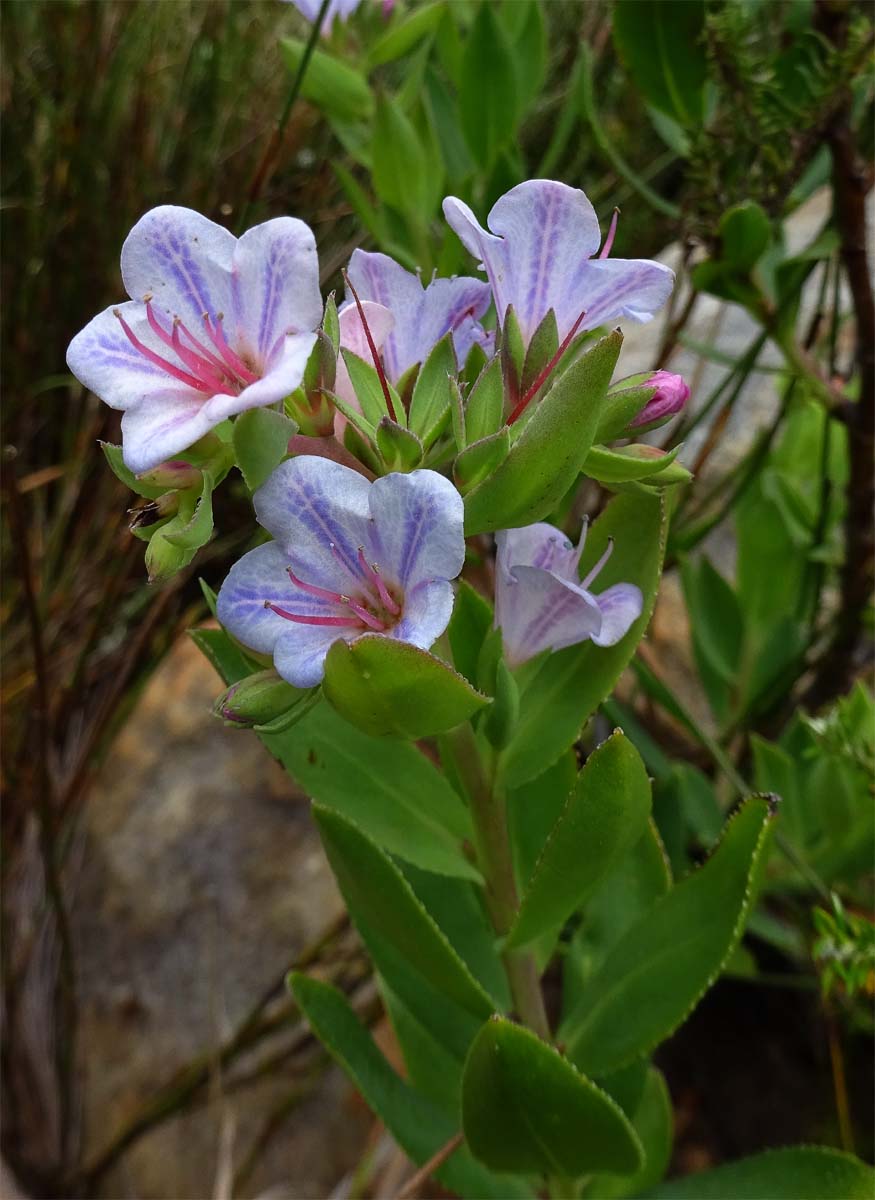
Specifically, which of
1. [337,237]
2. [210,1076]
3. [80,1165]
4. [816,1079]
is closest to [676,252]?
[337,237]

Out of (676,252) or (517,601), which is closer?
(517,601)

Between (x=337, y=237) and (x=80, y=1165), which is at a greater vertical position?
(x=337, y=237)

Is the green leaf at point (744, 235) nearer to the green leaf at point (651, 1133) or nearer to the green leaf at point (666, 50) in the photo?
the green leaf at point (666, 50)

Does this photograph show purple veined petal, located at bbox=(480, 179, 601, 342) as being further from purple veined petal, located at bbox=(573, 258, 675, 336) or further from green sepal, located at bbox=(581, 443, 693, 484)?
green sepal, located at bbox=(581, 443, 693, 484)

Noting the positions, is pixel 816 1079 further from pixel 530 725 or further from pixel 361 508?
pixel 361 508

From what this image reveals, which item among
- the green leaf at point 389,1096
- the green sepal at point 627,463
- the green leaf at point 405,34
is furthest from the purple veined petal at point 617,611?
the green leaf at point 405,34

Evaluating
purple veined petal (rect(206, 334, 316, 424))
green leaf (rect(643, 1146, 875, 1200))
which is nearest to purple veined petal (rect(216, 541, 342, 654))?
purple veined petal (rect(206, 334, 316, 424))

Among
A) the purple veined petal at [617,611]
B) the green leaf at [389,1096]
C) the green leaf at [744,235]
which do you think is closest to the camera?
the purple veined petal at [617,611]
